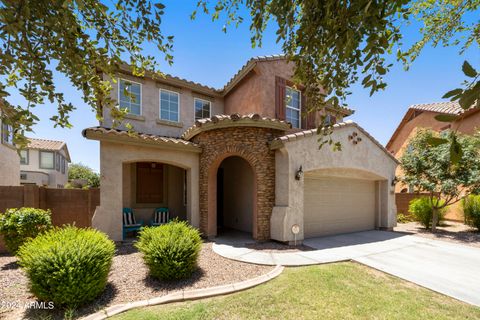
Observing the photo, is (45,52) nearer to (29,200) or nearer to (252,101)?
(29,200)

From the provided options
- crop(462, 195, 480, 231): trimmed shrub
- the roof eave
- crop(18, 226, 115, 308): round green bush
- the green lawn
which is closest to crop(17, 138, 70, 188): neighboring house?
the roof eave

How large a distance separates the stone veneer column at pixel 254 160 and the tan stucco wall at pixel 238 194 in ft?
5.92

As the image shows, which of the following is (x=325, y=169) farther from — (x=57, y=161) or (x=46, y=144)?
(x=57, y=161)

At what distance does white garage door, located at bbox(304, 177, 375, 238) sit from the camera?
10281mm

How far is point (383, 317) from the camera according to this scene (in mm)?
4242

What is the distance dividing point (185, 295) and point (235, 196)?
24.5 feet

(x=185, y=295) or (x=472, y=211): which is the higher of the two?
(x=472, y=211)

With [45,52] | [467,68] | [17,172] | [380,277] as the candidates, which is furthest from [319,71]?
[17,172]

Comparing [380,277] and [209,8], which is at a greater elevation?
[209,8]

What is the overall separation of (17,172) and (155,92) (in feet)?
40.7

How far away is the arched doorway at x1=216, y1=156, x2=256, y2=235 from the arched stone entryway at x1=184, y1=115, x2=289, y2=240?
5.34 feet

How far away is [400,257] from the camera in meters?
7.66

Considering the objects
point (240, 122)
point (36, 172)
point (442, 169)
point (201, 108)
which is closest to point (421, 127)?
point (442, 169)

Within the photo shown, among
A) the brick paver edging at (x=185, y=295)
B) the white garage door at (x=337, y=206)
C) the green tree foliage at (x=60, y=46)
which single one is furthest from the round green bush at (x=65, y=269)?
the white garage door at (x=337, y=206)
